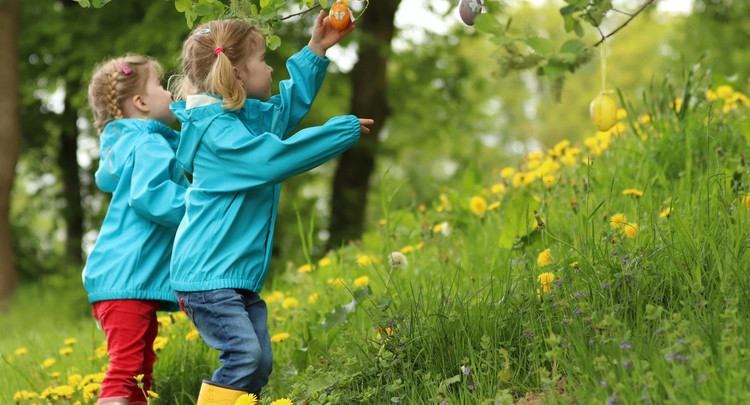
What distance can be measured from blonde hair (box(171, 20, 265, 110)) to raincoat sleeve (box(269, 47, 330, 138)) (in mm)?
174

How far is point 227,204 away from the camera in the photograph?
2307 millimetres

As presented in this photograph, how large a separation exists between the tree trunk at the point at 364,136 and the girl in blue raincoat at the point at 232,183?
20.8 feet

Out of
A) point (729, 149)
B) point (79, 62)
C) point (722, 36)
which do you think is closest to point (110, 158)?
point (729, 149)

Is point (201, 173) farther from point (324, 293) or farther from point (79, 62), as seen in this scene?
point (79, 62)

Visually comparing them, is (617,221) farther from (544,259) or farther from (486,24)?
(486,24)

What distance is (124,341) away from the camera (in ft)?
8.64

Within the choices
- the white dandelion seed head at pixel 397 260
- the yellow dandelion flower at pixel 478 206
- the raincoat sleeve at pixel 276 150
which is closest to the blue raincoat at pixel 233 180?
the raincoat sleeve at pixel 276 150

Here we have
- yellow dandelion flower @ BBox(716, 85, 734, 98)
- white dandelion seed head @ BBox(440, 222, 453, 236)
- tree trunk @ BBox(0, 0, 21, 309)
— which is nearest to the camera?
white dandelion seed head @ BBox(440, 222, 453, 236)

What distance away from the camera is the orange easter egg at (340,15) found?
234 cm

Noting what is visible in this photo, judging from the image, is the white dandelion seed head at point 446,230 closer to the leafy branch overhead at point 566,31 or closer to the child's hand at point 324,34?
the child's hand at point 324,34

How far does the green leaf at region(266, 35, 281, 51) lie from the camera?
228 cm

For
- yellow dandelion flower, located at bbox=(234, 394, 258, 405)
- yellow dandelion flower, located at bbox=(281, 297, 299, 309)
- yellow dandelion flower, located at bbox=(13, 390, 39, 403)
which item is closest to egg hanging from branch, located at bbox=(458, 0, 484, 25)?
yellow dandelion flower, located at bbox=(234, 394, 258, 405)

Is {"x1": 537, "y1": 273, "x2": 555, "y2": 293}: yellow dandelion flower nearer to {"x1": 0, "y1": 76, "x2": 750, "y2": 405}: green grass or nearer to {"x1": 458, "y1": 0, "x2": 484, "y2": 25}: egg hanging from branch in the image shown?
{"x1": 0, "y1": 76, "x2": 750, "y2": 405}: green grass

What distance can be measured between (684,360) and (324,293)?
2.03 meters
